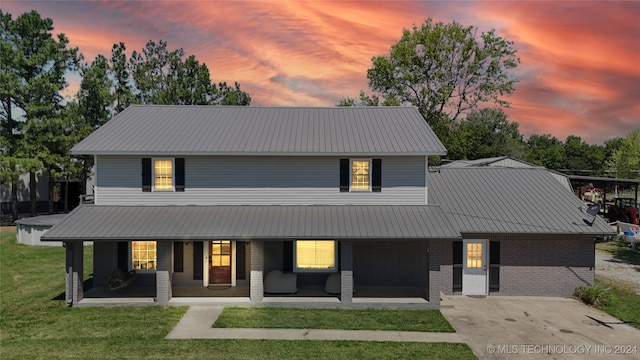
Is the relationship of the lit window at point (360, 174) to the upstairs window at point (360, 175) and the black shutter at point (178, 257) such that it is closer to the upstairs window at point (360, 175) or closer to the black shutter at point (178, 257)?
the upstairs window at point (360, 175)

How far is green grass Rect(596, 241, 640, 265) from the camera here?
2519 cm

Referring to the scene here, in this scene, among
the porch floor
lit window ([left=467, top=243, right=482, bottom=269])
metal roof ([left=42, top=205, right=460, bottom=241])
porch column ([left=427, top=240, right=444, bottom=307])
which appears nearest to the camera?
metal roof ([left=42, top=205, right=460, bottom=241])

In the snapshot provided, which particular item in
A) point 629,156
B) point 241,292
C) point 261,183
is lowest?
point 241,292

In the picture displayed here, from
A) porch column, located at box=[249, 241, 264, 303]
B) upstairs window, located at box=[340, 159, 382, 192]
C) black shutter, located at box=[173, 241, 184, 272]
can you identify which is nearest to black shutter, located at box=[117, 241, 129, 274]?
black shutter, located at box=[173, 241, 184, 272]

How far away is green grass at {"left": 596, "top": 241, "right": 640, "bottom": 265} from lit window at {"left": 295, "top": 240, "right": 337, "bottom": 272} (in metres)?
18.9

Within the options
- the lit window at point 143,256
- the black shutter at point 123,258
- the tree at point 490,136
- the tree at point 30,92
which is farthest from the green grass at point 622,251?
the tree at point 30,92

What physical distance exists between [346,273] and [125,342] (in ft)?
24.2

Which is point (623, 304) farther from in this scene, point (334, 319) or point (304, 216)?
point (304, 216)

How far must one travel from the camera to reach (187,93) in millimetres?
40406

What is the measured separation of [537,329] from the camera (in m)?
13.5

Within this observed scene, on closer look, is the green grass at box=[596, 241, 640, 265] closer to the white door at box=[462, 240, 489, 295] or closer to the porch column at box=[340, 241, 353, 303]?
the white door at box=[462, 240, 489, 295]

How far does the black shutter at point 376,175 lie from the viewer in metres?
17.2

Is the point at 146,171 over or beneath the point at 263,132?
beneath

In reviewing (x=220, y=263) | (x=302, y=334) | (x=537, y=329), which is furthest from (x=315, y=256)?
(x=537, y=329)
